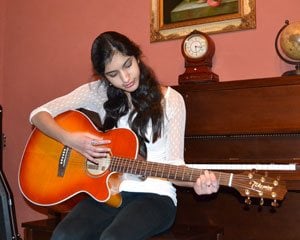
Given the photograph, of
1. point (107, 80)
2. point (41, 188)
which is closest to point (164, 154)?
point (107, 80)

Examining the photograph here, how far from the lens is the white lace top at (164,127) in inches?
70.9

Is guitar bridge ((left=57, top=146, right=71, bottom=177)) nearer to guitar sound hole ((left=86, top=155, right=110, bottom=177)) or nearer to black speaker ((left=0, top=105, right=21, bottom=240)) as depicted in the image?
guitar sound hole ((left=86, top=155, right=110, bottom=177))

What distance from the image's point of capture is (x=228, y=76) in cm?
241

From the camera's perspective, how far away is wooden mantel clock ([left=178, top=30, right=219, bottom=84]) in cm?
221

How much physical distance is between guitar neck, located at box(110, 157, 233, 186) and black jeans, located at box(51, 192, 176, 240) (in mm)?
113

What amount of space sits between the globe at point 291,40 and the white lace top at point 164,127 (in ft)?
1.74

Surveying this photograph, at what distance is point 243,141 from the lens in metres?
2.07

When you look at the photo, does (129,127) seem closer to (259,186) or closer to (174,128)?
(174,128)

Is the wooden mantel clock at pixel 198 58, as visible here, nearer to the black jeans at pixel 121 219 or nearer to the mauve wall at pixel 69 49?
the mauve wall at pixel 69 49

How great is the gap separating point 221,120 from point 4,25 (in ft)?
6.39

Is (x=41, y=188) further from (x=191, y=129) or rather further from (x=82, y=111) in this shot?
(x=191, y=129)

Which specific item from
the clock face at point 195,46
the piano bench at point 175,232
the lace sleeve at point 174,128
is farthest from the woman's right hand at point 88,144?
the clock face at point 195,46

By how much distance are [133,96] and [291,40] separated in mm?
719

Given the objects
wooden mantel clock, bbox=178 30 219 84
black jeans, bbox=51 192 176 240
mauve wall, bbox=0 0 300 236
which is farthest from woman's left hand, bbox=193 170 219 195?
mauve wall, bbox=0 0 300 236
